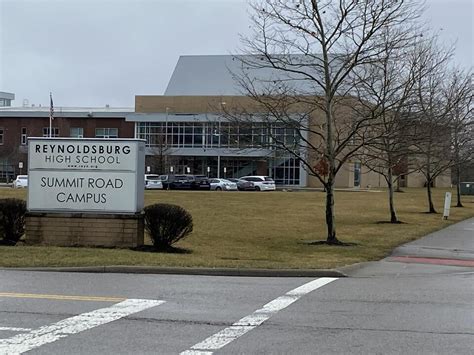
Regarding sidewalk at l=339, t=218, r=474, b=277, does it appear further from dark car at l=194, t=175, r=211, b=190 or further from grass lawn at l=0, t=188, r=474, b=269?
dark car at l=194, t=175, r=211, b=190

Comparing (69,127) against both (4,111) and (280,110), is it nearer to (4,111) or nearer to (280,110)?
(4,111)

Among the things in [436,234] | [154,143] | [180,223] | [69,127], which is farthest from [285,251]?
[69,127]

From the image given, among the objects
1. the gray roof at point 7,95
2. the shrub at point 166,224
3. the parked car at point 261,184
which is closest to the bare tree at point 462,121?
the shrub at point 166,224

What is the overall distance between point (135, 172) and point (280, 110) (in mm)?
4779

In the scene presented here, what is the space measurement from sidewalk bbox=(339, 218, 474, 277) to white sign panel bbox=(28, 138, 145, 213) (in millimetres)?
5938

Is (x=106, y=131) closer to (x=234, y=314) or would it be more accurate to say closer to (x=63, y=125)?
(x=63, y=125)

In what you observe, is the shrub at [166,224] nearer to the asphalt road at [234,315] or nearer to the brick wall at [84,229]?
the brick wall at [84,229]

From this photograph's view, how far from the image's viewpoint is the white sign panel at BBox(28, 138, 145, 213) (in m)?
15.2

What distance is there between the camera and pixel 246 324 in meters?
7.46

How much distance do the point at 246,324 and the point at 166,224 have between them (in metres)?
7.59

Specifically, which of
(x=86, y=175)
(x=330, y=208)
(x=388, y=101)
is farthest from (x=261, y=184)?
(x=86, y=175)

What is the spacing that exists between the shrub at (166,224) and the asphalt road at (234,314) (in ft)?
10.8

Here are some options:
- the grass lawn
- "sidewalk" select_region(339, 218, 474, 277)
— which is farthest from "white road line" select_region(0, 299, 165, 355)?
"sidewalk" select_region(339, 218, 474, 277)

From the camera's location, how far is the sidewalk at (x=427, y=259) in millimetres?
12719
